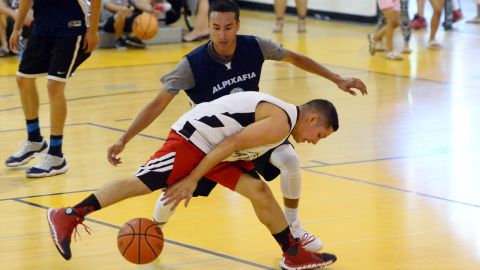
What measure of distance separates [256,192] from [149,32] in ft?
32.0

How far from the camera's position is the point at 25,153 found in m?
8.40

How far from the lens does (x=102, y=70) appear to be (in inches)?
527

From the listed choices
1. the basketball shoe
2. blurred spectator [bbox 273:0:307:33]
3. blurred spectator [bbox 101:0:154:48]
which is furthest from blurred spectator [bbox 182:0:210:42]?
the basketball shoe

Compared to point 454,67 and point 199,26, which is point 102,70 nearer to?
point 199,26

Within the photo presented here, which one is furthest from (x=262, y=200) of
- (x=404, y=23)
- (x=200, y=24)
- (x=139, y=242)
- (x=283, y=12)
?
(x=283, y=12)

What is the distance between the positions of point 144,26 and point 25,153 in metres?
6.77

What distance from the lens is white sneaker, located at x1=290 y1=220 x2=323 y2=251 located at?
599 centimetres

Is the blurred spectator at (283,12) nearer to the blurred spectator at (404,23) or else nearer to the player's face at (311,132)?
the blurred spectator at (404,23)

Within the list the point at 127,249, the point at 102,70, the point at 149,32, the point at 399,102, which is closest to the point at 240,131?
the point at 127,249

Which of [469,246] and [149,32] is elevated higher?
[469,246]

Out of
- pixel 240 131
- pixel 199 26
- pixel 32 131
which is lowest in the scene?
pixel 199 26

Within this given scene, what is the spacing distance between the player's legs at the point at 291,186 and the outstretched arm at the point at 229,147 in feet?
2.04

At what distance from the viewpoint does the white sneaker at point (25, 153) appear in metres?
8.34

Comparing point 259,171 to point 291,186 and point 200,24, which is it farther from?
point 200,24
